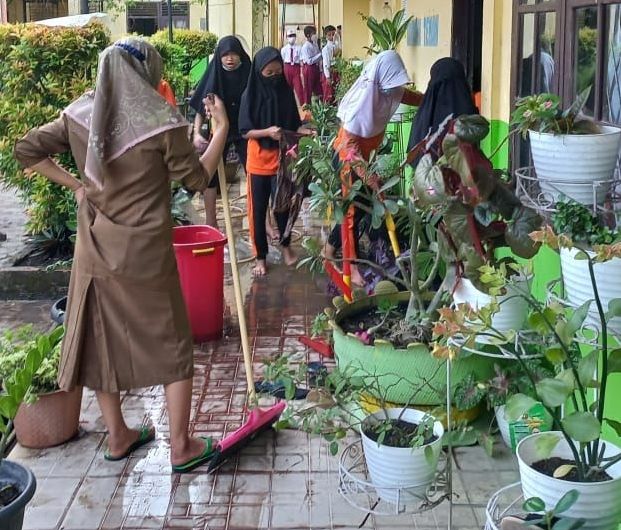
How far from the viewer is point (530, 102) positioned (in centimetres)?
275

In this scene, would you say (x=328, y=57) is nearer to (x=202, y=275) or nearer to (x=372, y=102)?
(x=372, y=102)

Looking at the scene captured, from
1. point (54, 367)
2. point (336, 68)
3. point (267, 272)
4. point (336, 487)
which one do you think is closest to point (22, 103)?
point (267, 272)

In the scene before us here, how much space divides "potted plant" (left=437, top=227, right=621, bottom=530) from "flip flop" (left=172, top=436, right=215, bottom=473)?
5.54 feet

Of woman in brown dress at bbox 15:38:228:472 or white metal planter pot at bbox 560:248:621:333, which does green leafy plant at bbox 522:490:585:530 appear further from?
woman in brown dress at bbox 15:38:228:472

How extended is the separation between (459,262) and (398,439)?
0.66m

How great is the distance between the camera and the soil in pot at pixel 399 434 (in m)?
3.01

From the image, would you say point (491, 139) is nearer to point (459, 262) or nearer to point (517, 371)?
point (517, 371)

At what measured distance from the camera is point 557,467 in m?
2.30

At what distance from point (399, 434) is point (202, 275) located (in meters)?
2.10

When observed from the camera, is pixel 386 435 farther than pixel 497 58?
No

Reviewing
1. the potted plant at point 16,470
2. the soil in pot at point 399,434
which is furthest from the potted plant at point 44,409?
the soil in pot at point 399,434

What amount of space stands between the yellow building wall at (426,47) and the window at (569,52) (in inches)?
103

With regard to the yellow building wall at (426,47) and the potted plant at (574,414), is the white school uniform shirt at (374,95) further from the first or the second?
the potted plant at (574,414)

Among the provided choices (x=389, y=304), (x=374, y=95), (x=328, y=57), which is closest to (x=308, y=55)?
(x=328, y=57)
